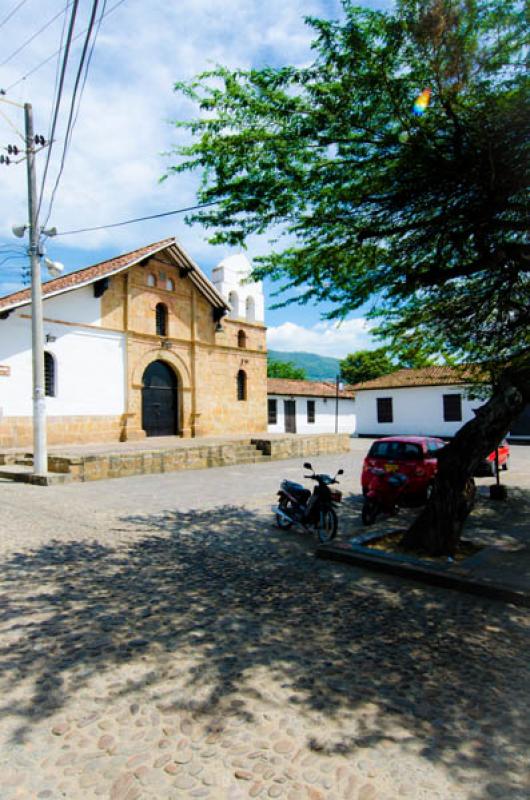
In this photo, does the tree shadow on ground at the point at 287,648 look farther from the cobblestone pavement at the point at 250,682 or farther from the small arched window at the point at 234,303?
the small arched window at the point at 234,303

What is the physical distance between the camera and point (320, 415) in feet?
123

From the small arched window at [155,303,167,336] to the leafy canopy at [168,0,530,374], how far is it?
17.1 metres

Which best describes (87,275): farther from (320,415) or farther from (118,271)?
(320,415)

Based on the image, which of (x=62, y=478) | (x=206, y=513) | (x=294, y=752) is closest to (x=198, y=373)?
(x=62, y=478)

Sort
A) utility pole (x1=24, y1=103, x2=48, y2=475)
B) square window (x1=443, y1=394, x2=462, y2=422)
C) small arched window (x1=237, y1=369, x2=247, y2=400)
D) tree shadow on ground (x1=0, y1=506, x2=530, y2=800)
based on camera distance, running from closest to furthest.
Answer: tree shadow on ground (x1=0, y1=506, x2=530, y2=800), utility pole (x1=24, y1=103, x2=48, y2=475), small arched window (x1=237, y1=369, x2=247, y2=400), square window (x1=443, y1=394, x2=462, y2=422)

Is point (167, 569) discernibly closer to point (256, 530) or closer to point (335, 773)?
point (256, 530)

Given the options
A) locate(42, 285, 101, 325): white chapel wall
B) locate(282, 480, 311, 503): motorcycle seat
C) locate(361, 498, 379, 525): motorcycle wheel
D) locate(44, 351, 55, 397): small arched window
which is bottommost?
locate(361, 498, 379, 525): motorcycle wheel

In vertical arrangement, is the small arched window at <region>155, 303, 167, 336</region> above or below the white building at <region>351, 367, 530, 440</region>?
above

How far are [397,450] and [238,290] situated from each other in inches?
711

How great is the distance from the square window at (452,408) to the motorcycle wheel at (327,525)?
2530 cm

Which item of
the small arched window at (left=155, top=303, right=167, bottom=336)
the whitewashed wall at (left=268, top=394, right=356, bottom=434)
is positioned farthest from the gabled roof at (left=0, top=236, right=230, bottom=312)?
the whitewashed wall at (left=268, top=394, right=356, bottom=434)

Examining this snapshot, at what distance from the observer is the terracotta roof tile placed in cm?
1861

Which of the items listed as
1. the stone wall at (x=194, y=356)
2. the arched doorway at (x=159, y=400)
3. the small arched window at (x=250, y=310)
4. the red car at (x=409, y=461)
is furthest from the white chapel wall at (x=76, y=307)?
the red car at (x=409, y=461)

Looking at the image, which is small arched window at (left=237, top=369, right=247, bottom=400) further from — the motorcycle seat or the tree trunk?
the tree trunk
